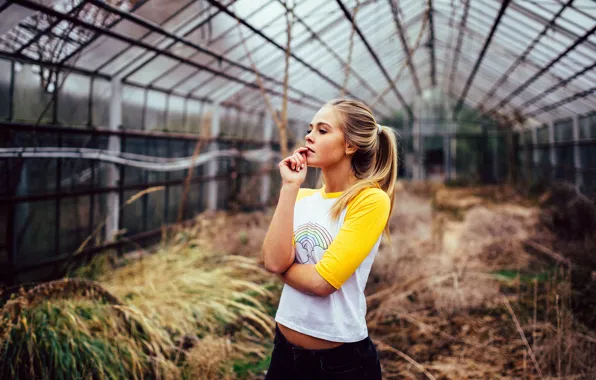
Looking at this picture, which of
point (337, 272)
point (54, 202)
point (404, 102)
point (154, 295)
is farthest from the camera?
point (404, 102)

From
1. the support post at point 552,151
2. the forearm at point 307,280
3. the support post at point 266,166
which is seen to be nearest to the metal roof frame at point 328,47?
the support post at point 552,151

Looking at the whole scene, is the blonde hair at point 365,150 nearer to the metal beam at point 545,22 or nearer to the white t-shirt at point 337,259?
the white t-shirt at point 337,259

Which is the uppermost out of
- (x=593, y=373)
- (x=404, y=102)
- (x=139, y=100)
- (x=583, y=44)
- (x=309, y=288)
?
(x=404, y=102)

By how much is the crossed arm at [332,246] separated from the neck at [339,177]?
13 cm

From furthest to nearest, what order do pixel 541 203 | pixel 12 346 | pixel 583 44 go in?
pixel 541 203, pixel 583 44, pixel 12 346

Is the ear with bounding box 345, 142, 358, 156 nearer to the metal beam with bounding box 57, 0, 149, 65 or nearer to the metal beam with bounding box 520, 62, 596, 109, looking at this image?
the metal beam with bounding box 57, 0, 149, 65

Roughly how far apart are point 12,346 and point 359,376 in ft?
6.44

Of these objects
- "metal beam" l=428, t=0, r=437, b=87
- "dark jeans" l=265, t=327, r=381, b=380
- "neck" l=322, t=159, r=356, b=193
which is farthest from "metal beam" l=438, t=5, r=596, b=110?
"dark jeans" l=265, t=327, r=381, b=380

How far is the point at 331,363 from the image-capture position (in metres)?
1.24

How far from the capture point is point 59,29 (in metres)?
3.69

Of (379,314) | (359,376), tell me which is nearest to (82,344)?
(359,376)

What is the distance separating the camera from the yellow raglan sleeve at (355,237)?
1.14 meters

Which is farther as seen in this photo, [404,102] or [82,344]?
[404,102]

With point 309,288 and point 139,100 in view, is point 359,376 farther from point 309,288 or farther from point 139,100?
point 139,100
